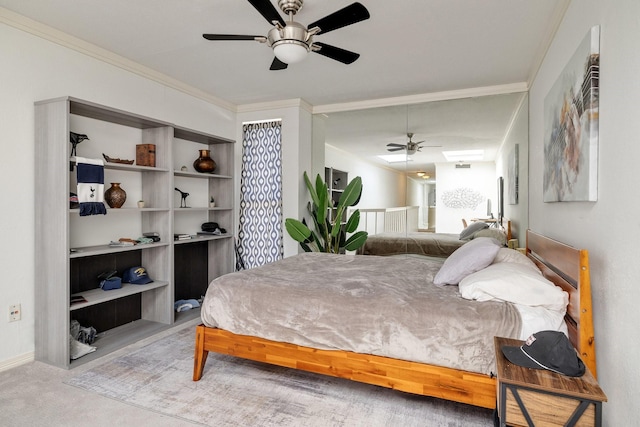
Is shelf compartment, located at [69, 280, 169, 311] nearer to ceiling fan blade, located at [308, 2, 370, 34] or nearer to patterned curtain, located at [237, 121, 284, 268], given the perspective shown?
patterned curtain, located at [237, 121, 284, 268]

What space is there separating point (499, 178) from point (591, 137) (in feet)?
8.45

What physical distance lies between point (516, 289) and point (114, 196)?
3234 millimetres

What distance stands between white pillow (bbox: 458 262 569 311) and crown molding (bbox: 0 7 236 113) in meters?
3.60

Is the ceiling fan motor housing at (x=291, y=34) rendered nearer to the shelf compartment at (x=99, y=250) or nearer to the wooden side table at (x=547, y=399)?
the wooden side table at (x=547, y=399)

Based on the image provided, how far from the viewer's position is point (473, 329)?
5.83ft

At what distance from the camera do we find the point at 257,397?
86.5 inches

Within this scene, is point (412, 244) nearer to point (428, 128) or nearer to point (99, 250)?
point (428, 128)

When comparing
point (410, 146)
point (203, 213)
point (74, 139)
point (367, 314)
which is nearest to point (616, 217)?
point (367, 314)

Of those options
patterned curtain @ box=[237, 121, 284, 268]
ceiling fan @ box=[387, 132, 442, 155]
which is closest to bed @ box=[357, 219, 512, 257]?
ceiling fan @ box=[387, 132, 442, 155]

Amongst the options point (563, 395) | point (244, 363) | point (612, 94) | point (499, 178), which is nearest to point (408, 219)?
point (499, 178)

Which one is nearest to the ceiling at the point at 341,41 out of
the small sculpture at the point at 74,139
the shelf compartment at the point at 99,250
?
the small sculpture at the point at 74,139

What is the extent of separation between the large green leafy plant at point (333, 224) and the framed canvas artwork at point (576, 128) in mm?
2374

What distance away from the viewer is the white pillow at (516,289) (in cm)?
180

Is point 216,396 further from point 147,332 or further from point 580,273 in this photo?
point 580,273
